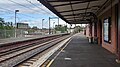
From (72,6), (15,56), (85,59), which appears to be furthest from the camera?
(72,6)

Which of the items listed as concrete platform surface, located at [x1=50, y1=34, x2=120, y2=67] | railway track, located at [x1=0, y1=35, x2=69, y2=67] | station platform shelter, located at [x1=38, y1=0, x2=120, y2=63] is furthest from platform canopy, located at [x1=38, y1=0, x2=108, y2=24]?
railway track, located at [x1=0, y1=35, x2=69, y2=67]

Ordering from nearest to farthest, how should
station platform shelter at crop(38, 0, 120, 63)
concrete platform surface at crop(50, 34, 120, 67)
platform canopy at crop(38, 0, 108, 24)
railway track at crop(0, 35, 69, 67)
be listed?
1. concrete platform surface at crop(50, 34, 120, 67)
2. railway track at crop(0, 35, 69, 67)
3. station platform shelter at crop(38, 0, 120, 63)
4. platform canopy at crop(38, 0, 108, 24)

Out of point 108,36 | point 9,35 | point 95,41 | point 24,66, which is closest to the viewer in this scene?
point 24,66

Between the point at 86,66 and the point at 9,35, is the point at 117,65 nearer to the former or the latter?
the point at 86,66

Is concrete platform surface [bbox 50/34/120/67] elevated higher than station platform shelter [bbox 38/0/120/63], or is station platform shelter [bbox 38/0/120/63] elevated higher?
station platform shelter [bbox 38/0/120/63]

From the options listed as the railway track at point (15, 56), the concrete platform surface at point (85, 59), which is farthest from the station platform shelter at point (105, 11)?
the railway track at point (15, 56)

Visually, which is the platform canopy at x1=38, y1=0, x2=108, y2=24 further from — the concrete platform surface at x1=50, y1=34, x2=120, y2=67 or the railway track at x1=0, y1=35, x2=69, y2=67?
the railway track at x1=0, y1=35, x2=69, y2=67

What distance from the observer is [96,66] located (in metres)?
11.5

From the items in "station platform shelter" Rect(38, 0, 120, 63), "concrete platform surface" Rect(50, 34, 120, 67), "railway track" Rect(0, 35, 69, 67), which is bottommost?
"railway track" Rect(0, 35, 69, 67)

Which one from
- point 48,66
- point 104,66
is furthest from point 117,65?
point 48,66

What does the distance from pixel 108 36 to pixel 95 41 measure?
37.2 feet

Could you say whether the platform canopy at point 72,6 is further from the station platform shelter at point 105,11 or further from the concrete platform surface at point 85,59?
the concrete platform surface at point 85,59

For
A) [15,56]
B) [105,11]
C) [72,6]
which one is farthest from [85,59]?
[105,11]

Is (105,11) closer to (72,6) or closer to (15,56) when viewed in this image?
(72,6)
